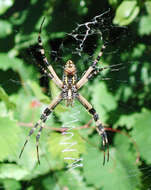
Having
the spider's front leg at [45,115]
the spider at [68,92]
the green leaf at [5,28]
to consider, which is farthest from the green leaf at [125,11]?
the green leaf at [5,28]

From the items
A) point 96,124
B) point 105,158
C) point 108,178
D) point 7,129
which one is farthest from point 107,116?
point 7,129

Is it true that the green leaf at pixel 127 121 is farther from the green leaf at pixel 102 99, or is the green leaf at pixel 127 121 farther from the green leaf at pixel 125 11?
the green leaf at pixel 125 11

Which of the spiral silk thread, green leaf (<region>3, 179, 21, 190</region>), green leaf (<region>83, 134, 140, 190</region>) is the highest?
the spiral silk thread

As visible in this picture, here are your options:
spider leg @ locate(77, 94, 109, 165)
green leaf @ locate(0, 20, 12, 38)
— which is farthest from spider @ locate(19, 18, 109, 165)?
green leaf @ locate(0, 20, 12, 38)

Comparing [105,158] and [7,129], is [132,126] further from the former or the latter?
[7,129]

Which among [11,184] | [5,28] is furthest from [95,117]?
[5,28]

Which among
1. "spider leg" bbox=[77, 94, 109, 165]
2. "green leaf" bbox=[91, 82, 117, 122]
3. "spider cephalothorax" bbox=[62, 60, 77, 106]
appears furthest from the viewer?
"green leaf" bbox=[91, 82, 117, 122]

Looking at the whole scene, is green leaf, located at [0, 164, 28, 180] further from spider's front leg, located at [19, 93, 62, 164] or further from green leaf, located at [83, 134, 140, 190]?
green leaf, located at [83, 134, 140, 190]
